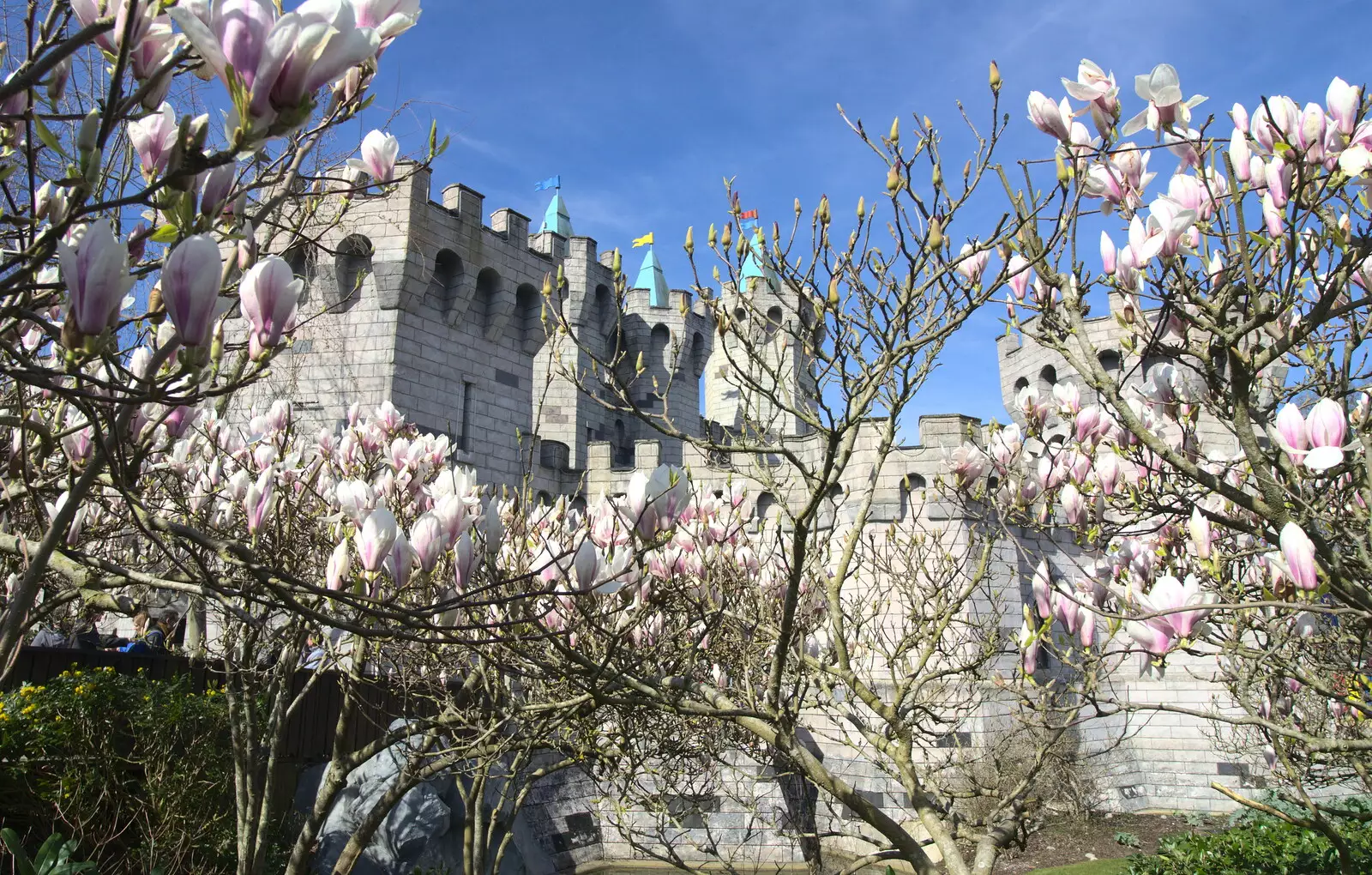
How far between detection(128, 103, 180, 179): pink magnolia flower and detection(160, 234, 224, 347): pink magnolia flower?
65 cm

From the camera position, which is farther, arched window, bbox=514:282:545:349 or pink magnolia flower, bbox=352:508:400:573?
arched window, bbox=514:282:545:349

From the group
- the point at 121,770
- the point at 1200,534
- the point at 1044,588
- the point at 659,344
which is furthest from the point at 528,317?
the point at 1200,534

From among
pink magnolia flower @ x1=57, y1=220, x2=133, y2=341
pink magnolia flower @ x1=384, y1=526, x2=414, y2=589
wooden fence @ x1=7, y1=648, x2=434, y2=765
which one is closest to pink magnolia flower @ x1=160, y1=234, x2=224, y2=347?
pink magnolia flower @ x1=57, y1=220, x2=133, y2=341

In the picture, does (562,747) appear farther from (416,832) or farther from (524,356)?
(524,356)

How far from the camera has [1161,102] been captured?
9.23 feet

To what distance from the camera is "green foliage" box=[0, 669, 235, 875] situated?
612 cm

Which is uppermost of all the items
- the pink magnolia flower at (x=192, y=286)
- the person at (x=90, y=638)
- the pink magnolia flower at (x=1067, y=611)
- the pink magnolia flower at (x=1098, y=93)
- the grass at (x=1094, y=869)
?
the pink magnolia flower at (x=1098, y=93)

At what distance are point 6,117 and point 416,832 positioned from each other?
348 inches

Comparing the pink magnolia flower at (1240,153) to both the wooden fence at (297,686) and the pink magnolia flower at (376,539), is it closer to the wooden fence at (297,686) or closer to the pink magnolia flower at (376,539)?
the pink magnolia flower at (376,539)

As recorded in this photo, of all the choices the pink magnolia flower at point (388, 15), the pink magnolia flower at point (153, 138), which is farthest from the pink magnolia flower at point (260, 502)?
the pink magnolia flower at point (388, 15)

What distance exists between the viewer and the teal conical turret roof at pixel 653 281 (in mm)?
24359

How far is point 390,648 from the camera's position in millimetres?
5852

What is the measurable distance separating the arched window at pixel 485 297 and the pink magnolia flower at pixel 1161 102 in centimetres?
1297

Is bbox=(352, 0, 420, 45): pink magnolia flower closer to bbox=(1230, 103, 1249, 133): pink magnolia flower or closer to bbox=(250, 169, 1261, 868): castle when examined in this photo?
bbox=(1230, 103, 1249, 133): pink magnolia flower
